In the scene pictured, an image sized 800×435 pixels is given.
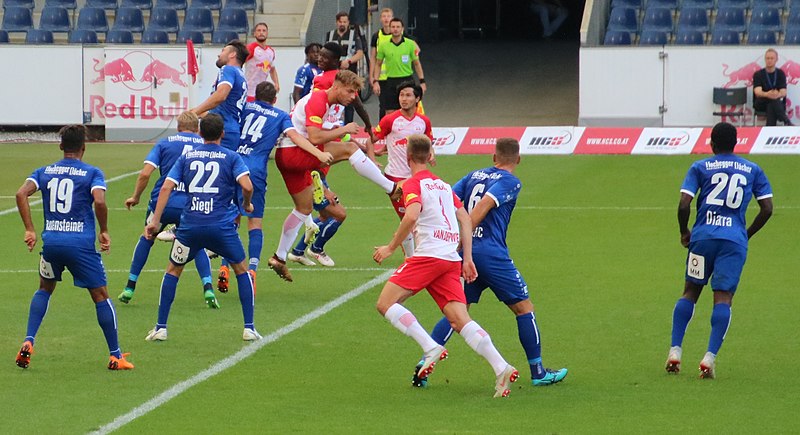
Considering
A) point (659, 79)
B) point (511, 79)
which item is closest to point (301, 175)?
point (659, 79)

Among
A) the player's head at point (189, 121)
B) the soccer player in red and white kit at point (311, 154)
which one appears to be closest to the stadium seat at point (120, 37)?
the soccer player in red and white kit at point (311, 154)

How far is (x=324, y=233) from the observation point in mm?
14609

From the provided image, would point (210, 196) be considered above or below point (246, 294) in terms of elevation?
above

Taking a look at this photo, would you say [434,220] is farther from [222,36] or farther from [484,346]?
[222,36]

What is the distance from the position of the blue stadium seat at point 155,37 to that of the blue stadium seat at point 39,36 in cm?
211

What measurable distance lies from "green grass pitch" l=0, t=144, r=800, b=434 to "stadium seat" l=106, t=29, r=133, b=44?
13632mm

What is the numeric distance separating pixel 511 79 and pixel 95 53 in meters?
10.6

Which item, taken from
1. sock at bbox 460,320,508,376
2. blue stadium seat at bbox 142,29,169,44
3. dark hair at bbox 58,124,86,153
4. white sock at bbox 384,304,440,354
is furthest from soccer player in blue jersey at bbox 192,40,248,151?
blue stadium seat at bbox 142,29,169,44

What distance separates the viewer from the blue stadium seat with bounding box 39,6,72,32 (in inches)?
1232

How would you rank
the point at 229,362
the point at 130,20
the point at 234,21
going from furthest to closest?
the point at 130,20, the point at 234,21, the point at 229,362

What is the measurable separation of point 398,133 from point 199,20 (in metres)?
17.2

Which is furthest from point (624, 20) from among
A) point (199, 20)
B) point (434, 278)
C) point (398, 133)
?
point (434, 278)

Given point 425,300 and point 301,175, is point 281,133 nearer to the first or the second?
point 301,175

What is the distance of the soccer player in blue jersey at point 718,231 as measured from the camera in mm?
9367
